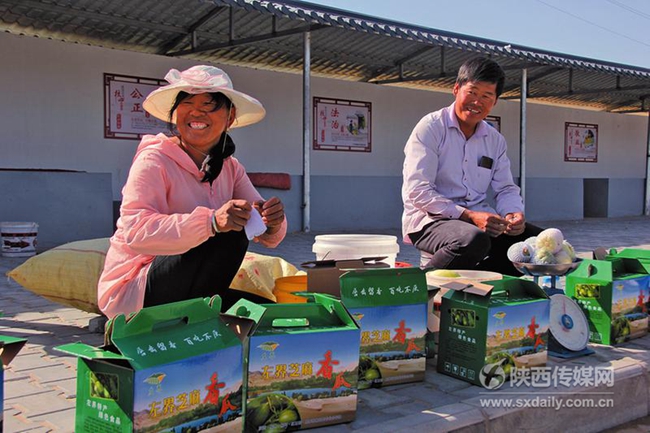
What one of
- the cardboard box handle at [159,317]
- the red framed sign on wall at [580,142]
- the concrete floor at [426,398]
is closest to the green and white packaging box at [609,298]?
the concrete floor at [426,398]

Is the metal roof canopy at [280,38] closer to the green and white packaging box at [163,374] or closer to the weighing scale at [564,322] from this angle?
the weighing scale at [564,322]

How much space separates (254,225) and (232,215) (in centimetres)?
17

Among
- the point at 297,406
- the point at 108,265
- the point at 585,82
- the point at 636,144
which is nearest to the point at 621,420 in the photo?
the point at 297,406

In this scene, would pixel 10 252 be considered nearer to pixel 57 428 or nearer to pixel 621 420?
pixel 57 428

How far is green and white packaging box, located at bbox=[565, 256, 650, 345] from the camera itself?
3.15 meters

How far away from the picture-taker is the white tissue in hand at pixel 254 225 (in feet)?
7.91

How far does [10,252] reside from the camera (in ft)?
23.4

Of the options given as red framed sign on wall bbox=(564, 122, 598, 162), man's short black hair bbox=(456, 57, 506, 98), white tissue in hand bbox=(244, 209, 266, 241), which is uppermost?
red framed sign on wall bbox=(564, 122, 598, 162)

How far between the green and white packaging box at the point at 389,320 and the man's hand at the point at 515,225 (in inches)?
43.0

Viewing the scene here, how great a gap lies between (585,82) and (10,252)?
12.0 metres

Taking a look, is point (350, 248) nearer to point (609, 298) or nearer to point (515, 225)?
point (515, 225)

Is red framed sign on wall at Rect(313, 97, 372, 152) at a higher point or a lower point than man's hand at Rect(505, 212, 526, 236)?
higher

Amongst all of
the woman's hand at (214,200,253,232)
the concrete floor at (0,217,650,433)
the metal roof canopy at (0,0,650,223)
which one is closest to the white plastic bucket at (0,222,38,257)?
the metal roof canopy at (0,0,650,223)

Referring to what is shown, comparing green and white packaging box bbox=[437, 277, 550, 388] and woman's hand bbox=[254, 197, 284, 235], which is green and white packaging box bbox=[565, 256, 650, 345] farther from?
woman's hand bbox=[254, 197, 284, 235]
